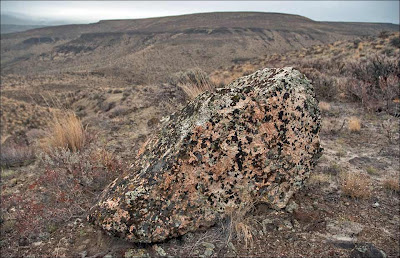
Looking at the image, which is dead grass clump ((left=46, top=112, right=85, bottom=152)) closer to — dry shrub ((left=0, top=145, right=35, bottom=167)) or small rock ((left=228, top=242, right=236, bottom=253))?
dry shrub ((left=0, top=145, right=35, bottom=167))

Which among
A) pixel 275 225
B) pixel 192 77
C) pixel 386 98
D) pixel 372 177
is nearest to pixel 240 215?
pixel 275 225

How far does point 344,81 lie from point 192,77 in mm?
4713

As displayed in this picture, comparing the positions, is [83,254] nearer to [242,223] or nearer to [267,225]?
[242,223]

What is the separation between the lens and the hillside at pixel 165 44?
44688 mm

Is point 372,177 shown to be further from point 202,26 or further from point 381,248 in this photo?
point 202,26

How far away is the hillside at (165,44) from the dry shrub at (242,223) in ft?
100

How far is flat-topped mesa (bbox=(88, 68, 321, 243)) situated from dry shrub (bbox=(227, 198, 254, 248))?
0.05 metres

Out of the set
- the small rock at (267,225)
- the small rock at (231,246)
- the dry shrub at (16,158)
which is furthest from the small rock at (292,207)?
the dry shrub at (16,158)

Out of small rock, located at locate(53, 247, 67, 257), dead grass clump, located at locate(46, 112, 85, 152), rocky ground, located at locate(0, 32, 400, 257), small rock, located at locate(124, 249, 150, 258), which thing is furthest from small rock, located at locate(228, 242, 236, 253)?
dead grass clump, located at locate(46, 112, 85, 152)

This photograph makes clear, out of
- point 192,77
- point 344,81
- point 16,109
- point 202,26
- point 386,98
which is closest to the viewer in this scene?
point 386,98

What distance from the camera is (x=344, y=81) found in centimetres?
843

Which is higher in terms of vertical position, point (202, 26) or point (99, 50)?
point (202, 26)

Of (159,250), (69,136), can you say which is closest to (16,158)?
(69,136)

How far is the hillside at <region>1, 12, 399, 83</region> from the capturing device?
1759 inches
